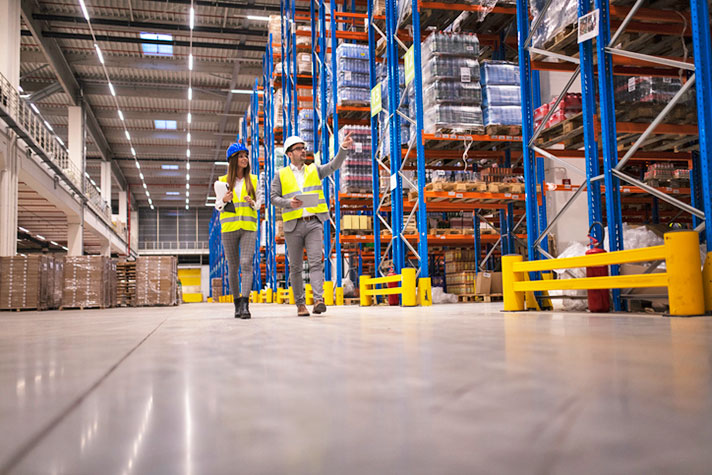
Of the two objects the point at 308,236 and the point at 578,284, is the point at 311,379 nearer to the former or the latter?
the point at 578,284

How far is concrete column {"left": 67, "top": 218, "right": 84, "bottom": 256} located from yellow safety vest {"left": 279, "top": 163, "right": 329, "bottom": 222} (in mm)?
18809

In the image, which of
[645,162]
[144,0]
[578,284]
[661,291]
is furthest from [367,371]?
[144,0]

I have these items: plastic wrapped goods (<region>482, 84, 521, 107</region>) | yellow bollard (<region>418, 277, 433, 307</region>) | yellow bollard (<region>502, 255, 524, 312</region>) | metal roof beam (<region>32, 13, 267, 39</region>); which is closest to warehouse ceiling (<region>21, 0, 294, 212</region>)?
metal roof beam (<region>32, 13, 267, 39</region>)

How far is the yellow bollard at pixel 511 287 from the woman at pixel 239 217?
244 cm

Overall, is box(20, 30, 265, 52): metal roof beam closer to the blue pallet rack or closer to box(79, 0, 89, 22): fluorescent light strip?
box(79, 0, 89, 22): fluorescent light strip

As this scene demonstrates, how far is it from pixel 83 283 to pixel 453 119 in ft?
36.3

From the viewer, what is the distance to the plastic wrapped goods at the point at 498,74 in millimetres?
7738

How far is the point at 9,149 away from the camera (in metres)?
13.6

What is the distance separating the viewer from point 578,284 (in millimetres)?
4414

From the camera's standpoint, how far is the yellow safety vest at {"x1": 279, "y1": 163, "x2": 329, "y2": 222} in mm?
5664

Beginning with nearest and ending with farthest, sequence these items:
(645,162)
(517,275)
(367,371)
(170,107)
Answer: (367,371) → (517,275) → (645,162) → (170,107)

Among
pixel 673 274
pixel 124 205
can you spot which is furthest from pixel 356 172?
pixel 124 205

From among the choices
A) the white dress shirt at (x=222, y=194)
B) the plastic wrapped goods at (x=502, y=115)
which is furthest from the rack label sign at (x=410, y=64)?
the white dress shirt at (x=222, y=194)

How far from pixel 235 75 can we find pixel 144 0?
501cm
